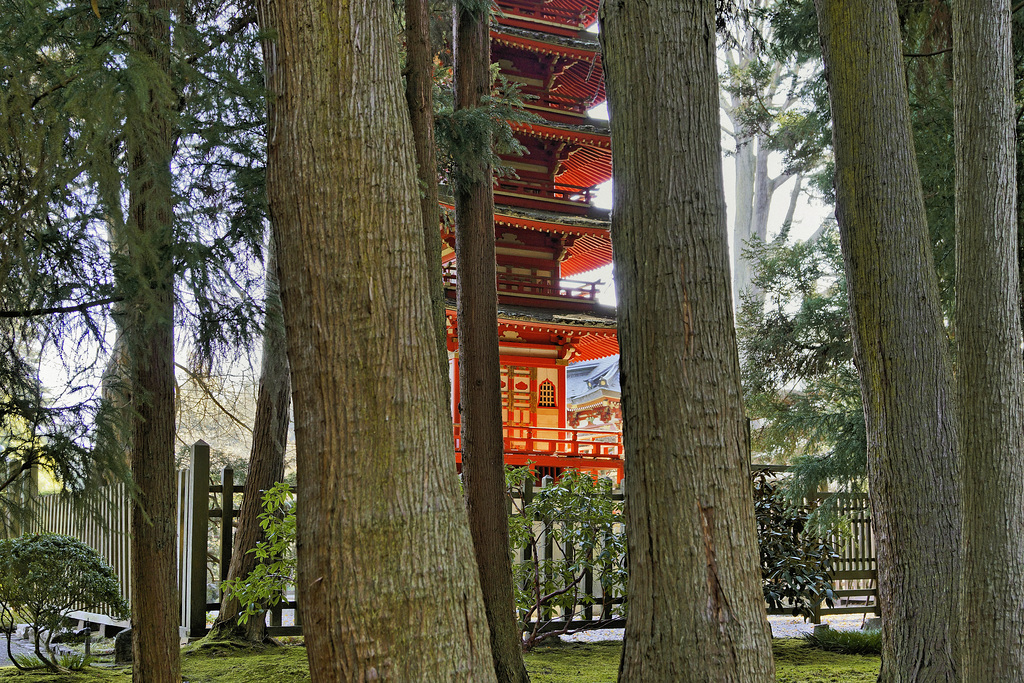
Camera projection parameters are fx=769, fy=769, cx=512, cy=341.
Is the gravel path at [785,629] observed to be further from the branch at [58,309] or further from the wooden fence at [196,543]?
the branch at [58,309]

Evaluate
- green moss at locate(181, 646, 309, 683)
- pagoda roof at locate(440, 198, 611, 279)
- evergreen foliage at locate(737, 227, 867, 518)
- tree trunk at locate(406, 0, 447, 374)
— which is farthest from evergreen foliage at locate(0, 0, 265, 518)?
pagoda roof at locate(440, 198, 611, 279)

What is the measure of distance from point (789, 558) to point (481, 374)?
4.41m

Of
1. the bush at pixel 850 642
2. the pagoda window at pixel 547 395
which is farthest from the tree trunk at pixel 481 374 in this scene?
the pagoda window at pixel 547 395

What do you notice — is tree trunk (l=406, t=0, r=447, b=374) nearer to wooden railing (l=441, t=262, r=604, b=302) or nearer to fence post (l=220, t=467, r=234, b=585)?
fence post (l=220, t=467, r=234, b=585)

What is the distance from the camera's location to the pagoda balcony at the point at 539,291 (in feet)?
50.9

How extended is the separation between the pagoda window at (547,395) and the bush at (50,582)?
11.4 metres

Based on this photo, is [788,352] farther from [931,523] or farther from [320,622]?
[320,622]

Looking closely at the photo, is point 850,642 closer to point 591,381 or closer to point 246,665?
point 246,665

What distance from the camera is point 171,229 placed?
367 centimetres

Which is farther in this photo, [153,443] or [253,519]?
[253,519]

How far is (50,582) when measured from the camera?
17.8ft

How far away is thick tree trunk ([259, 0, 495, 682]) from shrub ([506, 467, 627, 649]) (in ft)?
14.8

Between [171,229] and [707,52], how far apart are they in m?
2.56

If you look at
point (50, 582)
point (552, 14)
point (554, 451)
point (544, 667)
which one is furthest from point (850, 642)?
point (552, 14)
